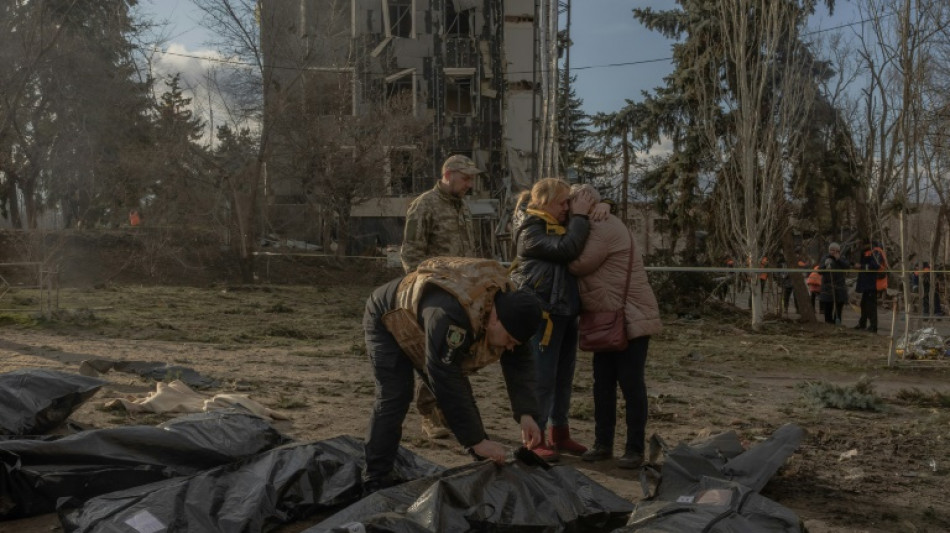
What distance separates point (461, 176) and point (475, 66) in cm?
2615

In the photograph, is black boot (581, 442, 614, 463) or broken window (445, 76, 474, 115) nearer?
black boot (581, 442, 614, 463)

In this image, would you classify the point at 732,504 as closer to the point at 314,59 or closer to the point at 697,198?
the point at 697,198

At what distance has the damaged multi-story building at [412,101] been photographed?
2708 cm

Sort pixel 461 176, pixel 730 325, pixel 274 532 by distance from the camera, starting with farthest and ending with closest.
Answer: pixel 730 325 → pixel 461 176 → pixel 274 532

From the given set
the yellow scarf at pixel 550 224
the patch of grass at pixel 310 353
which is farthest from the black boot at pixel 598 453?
the patch of grass at pixel 310 353

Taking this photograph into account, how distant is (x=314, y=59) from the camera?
2533 centimetres

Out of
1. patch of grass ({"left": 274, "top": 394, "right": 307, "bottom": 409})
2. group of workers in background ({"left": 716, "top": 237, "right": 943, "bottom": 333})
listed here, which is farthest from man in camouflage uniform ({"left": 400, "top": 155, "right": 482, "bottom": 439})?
group of workers in background ({"left": 716, "top": 237, "right": 943, "bottom": 333})

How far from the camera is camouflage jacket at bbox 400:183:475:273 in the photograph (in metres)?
5.76

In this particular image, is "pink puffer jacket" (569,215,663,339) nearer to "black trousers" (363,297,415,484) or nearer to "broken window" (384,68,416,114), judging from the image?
"black trousers" (363,297,415,484)

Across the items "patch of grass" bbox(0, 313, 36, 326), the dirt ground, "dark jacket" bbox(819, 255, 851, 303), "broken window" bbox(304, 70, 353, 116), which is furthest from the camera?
"broken window" bbox(304, 70, 353, 116)

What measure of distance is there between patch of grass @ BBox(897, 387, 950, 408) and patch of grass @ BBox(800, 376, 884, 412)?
365mm

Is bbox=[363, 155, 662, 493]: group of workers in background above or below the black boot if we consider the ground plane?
above

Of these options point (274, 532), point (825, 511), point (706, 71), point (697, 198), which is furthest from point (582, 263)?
point (697, 198)

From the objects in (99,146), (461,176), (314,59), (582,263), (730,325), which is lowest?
(730,325)
